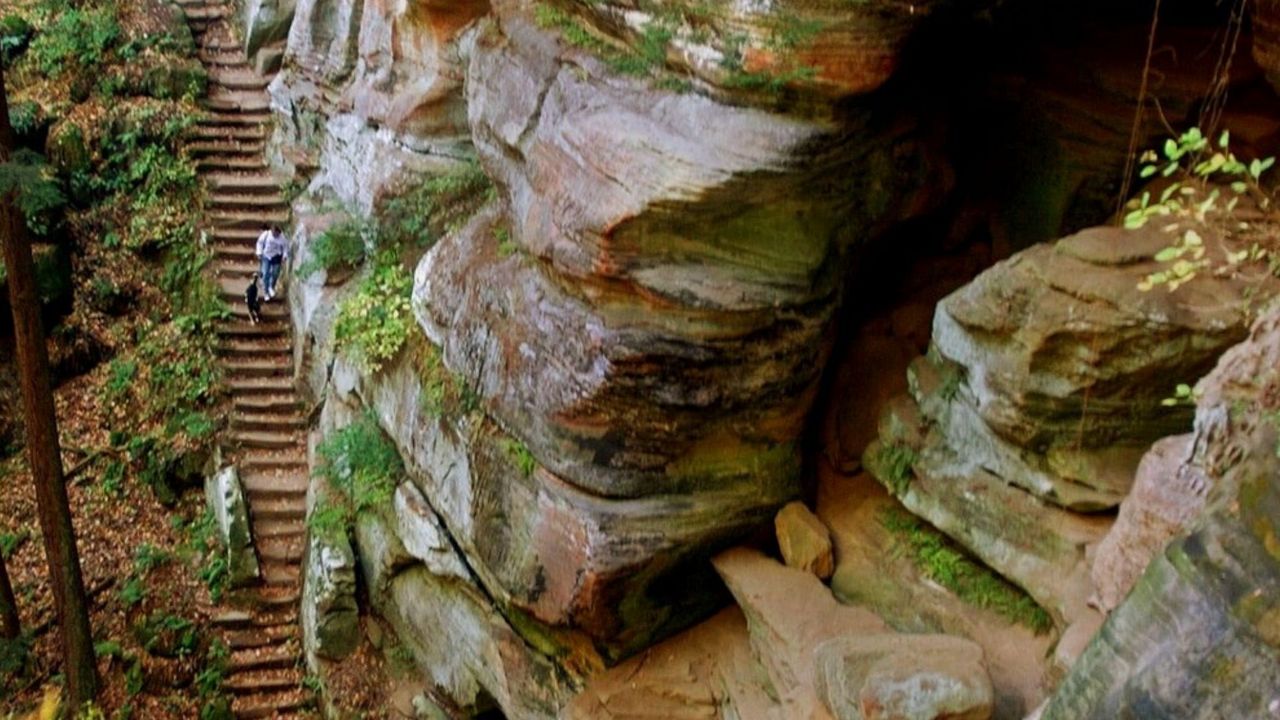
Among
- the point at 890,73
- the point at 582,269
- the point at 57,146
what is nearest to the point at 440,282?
the point at 582,269

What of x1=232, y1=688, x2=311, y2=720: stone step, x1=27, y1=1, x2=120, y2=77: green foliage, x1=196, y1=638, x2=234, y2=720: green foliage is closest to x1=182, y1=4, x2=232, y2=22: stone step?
x1=27, y1=1, x2=120, y2=77: green foliage

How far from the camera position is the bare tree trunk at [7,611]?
1252cm

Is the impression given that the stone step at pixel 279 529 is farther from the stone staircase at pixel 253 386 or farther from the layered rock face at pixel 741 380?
the layered rock face at pixel 741 380

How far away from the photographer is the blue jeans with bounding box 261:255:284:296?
1619 cm

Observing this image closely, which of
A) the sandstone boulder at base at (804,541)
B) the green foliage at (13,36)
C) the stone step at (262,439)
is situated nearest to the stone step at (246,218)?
the stone step at (262,439)

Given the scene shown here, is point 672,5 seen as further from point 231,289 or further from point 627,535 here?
point 231,289

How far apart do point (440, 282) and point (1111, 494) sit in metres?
7.01

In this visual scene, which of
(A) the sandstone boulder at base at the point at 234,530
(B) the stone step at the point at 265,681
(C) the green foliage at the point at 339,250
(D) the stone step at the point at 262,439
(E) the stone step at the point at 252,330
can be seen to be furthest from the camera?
(E) the stone step at the point at 252,330

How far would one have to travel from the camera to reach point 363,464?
42.0 feet

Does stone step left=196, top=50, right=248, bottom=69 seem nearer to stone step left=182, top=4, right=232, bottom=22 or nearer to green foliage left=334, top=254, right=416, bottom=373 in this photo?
stone step left=182, top=4, right=232, bottom=22

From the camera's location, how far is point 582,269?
29.2 feet

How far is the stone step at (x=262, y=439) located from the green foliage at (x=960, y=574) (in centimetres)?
972

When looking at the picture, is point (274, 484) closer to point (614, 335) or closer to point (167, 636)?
point (167, 636)

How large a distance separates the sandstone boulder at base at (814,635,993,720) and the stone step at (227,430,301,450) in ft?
32.7
